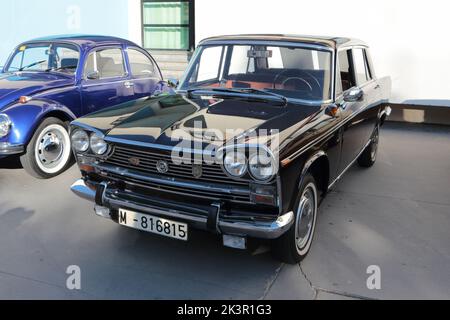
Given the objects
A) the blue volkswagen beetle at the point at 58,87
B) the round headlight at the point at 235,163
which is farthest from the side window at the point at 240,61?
the round headlight at the point at 235,163

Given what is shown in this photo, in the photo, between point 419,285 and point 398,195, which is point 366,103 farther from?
point 419,285

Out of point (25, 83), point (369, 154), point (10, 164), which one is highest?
point (25, 83)

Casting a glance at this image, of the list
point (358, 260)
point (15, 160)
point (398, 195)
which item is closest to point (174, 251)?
point (358, 260)

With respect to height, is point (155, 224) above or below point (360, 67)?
below

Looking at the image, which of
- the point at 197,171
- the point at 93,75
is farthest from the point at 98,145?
the point at 93,75

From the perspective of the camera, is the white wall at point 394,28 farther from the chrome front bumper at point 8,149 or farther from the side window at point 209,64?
the chrome front bumper at point 8,149

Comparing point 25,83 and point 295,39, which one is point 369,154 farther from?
point 25,83

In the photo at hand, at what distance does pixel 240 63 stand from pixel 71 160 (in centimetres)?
271

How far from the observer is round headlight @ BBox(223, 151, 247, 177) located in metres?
2.74

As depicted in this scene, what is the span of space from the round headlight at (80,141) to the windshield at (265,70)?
120cm

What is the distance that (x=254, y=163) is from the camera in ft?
8.98

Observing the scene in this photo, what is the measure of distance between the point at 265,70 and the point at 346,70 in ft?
2.72

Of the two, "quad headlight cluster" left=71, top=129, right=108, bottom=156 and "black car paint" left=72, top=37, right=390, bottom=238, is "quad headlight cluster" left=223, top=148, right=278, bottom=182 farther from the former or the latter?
"quad headlight cluster" left=71, top=129, right=108, bottom=156

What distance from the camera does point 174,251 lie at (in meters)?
3.45
